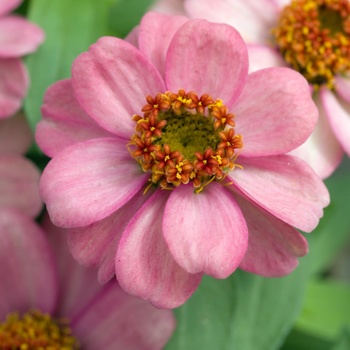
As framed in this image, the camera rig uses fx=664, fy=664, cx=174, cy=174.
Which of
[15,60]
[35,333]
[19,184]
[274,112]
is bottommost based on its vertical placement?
[35,333]

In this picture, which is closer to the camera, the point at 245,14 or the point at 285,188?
the point at 285,188

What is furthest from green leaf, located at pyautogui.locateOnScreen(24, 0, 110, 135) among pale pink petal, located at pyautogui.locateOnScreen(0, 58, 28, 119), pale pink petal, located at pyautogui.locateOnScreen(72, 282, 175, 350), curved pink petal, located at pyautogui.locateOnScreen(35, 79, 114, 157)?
pale pink petal, located at pyautogui.locateOnScreen(72, 282, 175, 350)

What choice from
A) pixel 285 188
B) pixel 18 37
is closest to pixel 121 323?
pixel 285 188

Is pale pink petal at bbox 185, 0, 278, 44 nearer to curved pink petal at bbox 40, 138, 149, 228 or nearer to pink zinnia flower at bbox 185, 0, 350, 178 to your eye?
pink zinnia flower at bbox 185, 0, 350, 178

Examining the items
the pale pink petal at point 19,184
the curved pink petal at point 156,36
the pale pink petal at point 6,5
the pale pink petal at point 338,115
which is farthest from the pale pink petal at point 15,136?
the pale pink petal at point 338,115

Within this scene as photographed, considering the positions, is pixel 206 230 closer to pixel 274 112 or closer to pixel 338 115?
pixel 274 112

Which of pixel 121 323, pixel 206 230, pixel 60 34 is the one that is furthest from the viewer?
pixel 60 34

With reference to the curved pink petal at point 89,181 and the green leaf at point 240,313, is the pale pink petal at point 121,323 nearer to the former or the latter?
the green leaf at point 240,313
